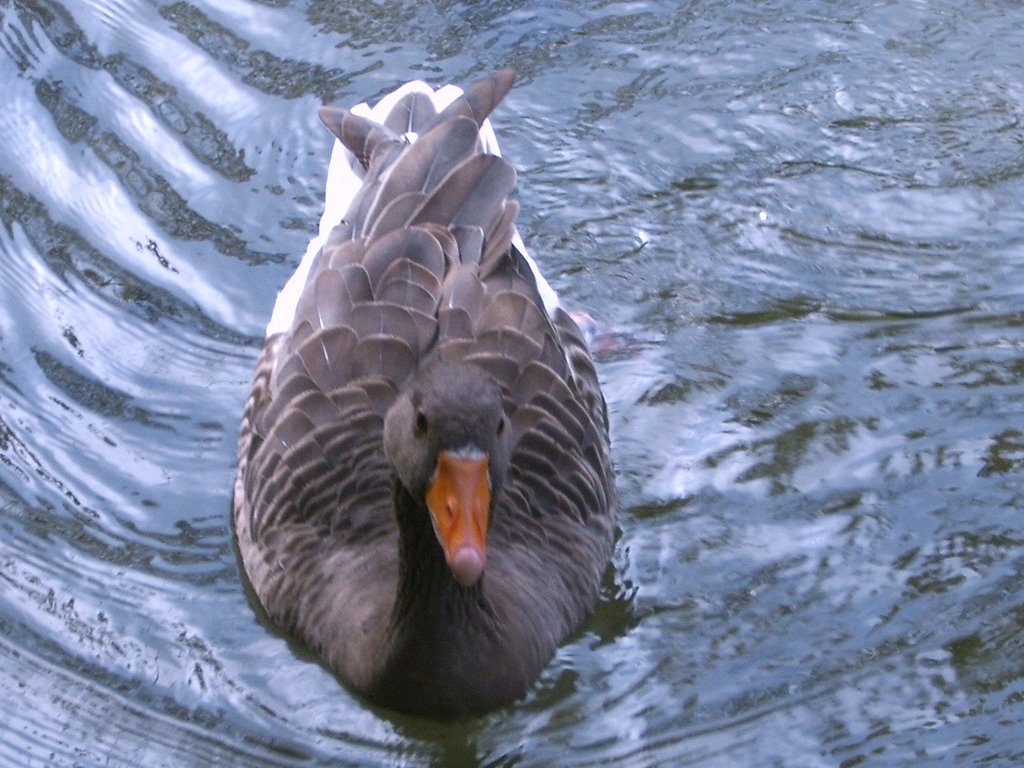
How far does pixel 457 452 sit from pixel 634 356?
2.76 meters

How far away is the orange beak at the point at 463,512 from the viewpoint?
6.00 metres

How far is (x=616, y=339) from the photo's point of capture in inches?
344

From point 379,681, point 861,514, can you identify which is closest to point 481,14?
point 861,514

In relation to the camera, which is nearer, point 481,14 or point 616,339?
point 616,339

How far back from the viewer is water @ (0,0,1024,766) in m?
6.80

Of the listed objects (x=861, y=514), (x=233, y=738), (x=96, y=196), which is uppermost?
(x=96, y=196)

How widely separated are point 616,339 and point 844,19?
10.7 feet

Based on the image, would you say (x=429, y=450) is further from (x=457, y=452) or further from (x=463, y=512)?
(x=463, y=512)

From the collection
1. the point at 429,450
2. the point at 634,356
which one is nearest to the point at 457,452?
the point at 429,450

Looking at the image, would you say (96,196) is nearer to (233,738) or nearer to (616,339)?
(616,339)

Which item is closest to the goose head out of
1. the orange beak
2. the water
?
the orange beak

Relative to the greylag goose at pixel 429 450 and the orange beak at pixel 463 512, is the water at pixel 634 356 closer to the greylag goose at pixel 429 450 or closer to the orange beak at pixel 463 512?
the greylag goose at pixel 429 450

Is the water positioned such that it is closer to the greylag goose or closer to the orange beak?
the greylag goose

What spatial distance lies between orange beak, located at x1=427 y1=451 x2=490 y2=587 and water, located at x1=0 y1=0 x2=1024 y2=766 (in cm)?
102
